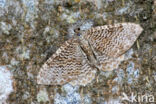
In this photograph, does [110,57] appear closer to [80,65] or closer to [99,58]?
[99,58]

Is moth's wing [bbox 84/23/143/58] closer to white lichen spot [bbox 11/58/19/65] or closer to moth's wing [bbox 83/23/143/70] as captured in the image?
moth's wing [bbox 83/23/143/70]

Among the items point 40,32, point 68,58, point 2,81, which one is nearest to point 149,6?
point 68,58

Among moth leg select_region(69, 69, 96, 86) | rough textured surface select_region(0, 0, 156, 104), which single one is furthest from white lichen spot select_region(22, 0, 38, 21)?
moth leg select_region(69, 69, 96, 86)

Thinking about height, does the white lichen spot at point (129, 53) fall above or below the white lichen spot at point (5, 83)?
above

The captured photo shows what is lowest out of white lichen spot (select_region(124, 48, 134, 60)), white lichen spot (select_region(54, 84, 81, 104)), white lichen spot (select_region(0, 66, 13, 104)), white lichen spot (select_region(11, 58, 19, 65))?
white lichen spot (select_region(54, 84, 81, 104))

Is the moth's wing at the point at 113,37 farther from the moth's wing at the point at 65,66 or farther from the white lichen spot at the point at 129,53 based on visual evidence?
Answer: the moth's wing at the point at 65,66

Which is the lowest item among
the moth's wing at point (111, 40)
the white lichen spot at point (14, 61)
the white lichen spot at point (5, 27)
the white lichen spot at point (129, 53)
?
the white lichen spot at point (14, 61)

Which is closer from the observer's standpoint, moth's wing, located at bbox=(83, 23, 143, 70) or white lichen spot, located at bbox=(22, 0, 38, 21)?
moth's wing, located at bbox=(83, 23, 143, 70)

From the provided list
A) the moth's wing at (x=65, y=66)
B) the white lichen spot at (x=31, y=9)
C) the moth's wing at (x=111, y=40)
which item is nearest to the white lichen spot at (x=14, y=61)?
the moth's wing at (x=65, y=66)

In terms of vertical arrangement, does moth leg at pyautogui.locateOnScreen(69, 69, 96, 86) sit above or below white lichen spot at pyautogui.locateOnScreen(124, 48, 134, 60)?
below
